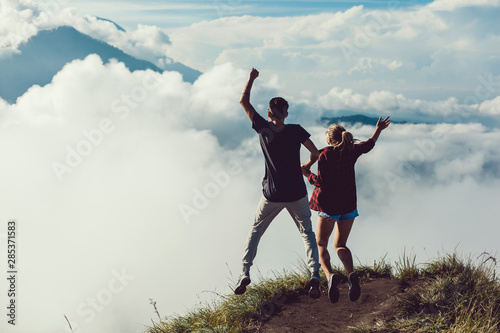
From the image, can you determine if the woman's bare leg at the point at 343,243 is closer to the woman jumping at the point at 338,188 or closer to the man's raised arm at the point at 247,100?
the woman jumping at the point at 338,188

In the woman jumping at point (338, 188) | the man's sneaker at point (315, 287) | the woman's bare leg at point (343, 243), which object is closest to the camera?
the woman jumping at point (338, 188)

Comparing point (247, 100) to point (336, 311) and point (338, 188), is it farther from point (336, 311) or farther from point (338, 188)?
point (336, 311)

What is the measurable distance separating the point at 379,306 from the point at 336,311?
2.04 feet

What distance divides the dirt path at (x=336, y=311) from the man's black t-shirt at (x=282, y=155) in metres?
1.90

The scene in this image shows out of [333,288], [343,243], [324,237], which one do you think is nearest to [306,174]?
[324,237]

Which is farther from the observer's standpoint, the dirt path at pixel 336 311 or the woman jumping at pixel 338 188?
the dirt path at pixel 336 311

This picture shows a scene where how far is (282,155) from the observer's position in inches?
233

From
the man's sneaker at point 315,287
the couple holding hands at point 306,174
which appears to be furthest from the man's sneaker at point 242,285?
Answer: the man's sneaker at point 315,287

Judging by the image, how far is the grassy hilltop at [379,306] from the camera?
598 centimetres

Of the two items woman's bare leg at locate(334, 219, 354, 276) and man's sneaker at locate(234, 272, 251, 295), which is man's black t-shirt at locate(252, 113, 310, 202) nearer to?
woman's bare leg at locate(334, 219, 354, 276)

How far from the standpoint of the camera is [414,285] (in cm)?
706

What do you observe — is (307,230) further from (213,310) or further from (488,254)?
(488,254)

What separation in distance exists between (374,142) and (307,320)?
8.96 feet

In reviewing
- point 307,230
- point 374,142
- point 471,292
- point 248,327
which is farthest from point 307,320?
point 374,142
